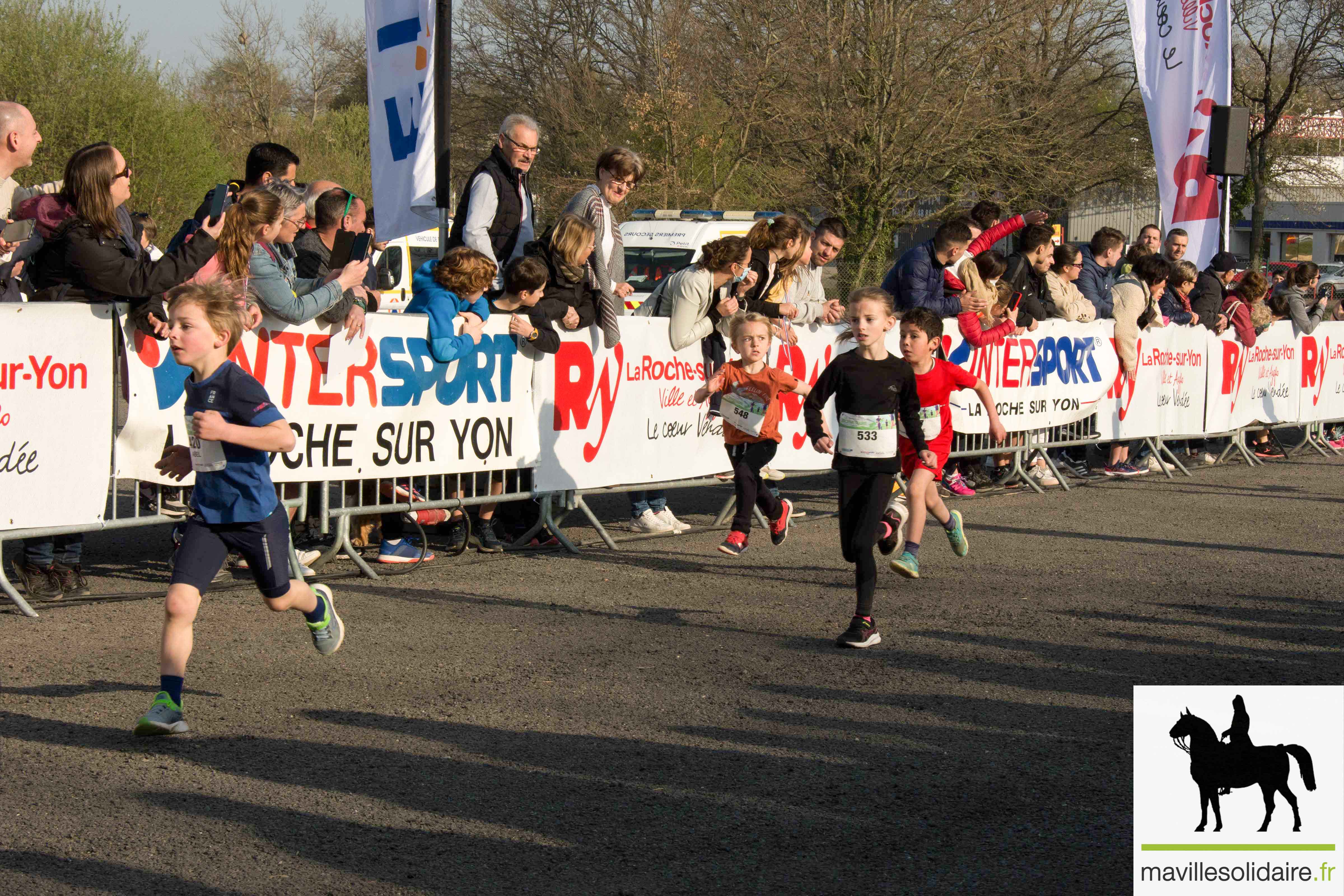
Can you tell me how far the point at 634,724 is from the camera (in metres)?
5.49

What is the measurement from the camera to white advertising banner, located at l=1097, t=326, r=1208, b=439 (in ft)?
44.0

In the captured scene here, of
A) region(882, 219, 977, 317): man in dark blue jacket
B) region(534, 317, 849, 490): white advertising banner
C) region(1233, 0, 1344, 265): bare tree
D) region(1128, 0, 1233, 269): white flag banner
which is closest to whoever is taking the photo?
region(534, 317, 849, 490): white advertising banner

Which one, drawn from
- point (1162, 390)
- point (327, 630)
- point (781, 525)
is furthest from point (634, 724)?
point (1162, 390)

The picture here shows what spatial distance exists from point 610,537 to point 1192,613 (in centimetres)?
365

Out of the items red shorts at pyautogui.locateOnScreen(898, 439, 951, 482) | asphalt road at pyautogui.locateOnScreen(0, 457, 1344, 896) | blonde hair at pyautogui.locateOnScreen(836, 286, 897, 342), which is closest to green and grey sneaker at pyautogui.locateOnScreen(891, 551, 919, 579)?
asphalt road at pyautogui.locateOnScreen(0, 457, 1344, 896)

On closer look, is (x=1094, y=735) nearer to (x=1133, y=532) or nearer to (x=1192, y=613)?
(x=1192, y=613)

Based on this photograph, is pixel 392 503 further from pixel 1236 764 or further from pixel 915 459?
pixel 1236 764

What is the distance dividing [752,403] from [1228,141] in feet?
29.5

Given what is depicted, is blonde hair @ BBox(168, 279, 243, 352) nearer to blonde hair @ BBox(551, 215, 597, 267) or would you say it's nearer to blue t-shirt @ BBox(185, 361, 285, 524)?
blue t-shirt @ BBox(185, 361, 285, 524)

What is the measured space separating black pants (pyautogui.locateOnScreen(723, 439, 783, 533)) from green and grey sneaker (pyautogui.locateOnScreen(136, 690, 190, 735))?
12.2 feet

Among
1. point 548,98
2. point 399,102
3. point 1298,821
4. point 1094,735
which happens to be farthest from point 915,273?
point 548,98

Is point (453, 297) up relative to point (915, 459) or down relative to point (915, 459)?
up

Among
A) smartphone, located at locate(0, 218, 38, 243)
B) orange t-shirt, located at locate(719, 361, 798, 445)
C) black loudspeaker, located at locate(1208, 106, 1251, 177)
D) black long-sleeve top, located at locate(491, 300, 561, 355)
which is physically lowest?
orange t-shirt, located at locate(719, 361, 798, 445)

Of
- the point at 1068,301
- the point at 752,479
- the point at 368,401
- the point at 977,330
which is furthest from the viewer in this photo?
the point at 1068,301
